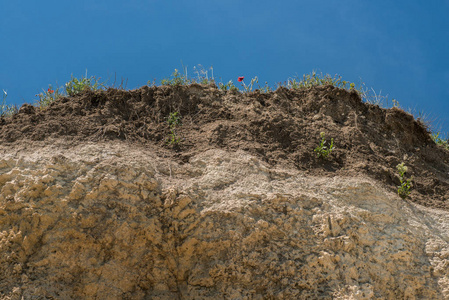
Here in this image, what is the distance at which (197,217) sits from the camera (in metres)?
4.93

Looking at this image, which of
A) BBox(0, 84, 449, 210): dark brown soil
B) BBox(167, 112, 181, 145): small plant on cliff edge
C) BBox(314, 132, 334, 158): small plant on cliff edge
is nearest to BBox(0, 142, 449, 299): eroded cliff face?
BBox(0, 84, 449, 210): dark brown soil

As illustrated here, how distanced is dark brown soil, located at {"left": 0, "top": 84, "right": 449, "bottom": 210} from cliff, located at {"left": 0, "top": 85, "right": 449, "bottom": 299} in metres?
0.03

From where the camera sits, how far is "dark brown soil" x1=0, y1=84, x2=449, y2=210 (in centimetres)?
590

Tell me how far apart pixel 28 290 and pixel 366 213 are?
3762 millimetres

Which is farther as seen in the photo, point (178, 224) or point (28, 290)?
point (178, 224)

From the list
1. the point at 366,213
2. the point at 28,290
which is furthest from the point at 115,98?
the point at 366,213

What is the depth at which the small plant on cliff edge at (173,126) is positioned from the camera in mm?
6011

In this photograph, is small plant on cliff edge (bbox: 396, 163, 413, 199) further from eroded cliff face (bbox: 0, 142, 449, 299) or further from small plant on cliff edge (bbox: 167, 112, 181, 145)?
small plant on cliff edge (bbox: 167, 112, 181, 145)

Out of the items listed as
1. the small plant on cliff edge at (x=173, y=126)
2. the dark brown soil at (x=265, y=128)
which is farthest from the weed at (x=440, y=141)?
the small plant on cliff edge at (x=173, y=126)

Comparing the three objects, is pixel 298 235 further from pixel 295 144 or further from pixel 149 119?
pixel 149 119

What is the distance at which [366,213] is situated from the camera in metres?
5.28

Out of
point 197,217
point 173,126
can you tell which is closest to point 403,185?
point 197,217

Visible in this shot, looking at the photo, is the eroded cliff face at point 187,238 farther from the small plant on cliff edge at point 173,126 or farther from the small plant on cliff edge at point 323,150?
the small plant on cliff edge at point 323,150

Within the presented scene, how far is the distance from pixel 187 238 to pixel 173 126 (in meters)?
1.98
